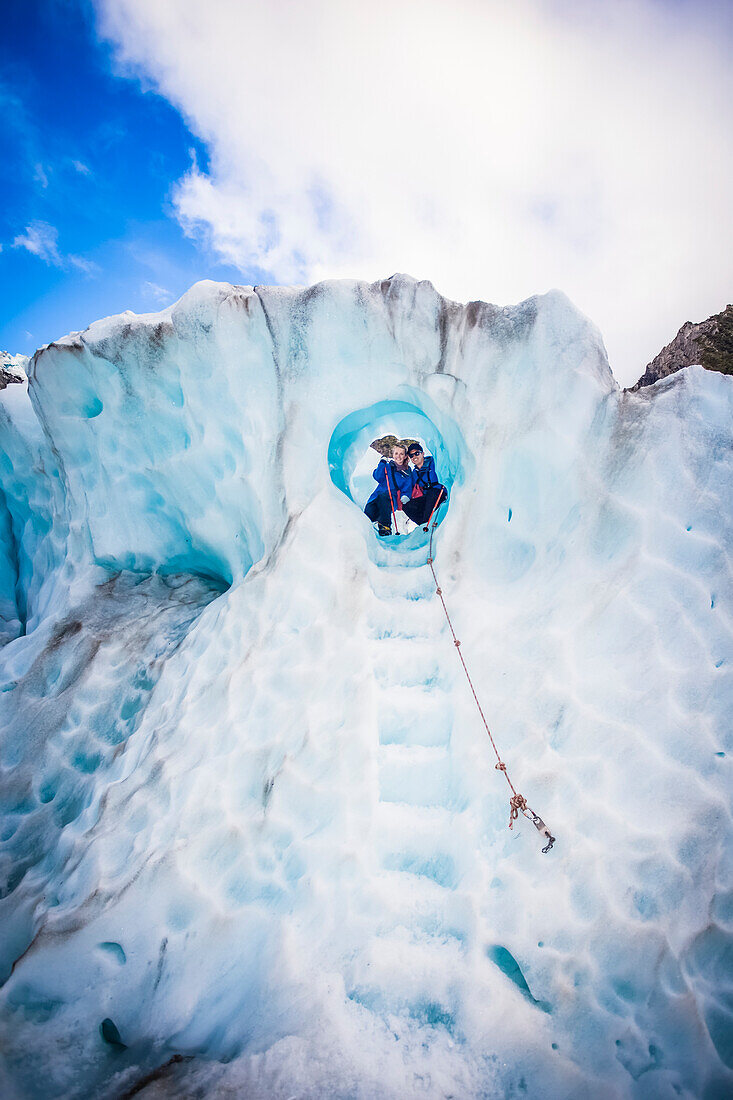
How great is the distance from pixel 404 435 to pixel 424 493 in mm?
1193

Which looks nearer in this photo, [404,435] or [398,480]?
[398,480]

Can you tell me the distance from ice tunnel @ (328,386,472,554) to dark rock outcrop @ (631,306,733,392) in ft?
16.6

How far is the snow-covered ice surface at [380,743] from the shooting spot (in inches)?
74.2

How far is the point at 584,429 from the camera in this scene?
113 inches

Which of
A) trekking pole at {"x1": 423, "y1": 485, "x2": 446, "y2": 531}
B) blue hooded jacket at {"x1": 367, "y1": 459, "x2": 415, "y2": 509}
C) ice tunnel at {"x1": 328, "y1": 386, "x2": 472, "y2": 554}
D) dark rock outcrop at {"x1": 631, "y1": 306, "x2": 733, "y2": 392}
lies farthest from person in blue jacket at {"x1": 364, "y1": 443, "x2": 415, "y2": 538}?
dark rock outcrop at {"x1": 631, "y1": 306, "x2": 733, "y2": 392}

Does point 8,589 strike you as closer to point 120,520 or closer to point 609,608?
point 120,520

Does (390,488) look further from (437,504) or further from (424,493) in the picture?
(437,504)

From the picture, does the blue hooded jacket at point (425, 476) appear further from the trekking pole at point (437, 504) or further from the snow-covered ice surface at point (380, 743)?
the snow-covered ice surface at point (380, 743)

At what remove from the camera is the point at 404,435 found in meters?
5.87

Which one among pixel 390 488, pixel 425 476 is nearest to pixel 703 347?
pixel 425 476

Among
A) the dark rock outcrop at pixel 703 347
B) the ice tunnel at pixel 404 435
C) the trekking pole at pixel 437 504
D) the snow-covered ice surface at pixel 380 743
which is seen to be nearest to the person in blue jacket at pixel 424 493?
the trekking pole at pixel 437 504

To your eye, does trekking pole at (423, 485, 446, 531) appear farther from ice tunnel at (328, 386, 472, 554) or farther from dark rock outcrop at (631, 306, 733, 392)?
dark rock outcrop at (631, 306, 733, 392)

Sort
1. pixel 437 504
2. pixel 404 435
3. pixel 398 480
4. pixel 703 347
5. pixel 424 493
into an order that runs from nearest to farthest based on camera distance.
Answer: pixel 437 504 → pixel 424 493 → pixel 398 480 → pixel 404 435 → pixel 703 347

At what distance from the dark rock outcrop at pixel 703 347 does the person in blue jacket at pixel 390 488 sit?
5468 millimetres
